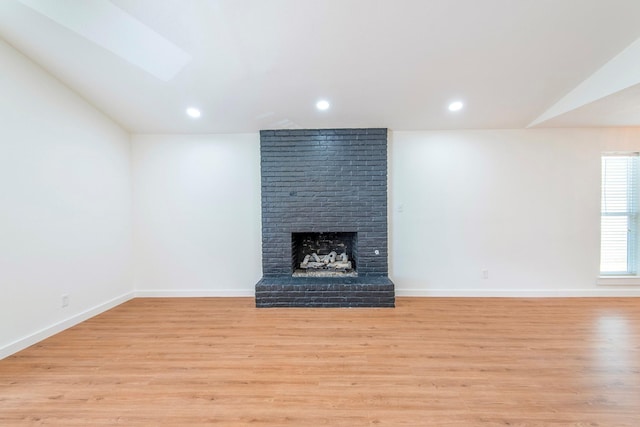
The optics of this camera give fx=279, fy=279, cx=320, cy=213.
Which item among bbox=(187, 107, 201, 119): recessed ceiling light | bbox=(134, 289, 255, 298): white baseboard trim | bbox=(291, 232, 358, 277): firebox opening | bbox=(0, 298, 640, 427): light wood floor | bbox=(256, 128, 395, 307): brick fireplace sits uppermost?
bbox=(187, 107, 201, 119): recessed ceiling light

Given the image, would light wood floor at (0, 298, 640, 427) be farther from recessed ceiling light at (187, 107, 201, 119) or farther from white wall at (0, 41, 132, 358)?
recessed ceiling light at (187, 107, 201, 119)

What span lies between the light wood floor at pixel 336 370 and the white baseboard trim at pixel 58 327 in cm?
9

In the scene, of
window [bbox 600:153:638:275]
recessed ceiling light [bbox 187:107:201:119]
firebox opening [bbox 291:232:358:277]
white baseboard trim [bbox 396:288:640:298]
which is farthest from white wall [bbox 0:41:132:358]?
window [bbox 600:153:638:275]

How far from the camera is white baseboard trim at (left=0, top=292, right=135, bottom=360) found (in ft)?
7.72

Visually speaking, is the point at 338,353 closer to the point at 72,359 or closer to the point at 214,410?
the point at 214,410

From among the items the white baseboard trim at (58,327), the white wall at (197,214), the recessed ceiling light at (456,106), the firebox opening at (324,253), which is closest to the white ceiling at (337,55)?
the recessed ceiling light at (456,106)

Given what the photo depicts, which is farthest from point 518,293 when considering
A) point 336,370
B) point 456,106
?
point 336,370

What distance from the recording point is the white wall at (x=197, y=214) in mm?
3865

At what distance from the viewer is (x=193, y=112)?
332cm

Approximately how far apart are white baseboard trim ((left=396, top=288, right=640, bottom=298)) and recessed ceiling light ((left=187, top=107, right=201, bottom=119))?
342 cm

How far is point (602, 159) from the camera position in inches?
145

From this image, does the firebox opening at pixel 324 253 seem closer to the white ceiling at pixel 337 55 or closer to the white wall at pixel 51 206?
the white ceiling at pixel 337 55

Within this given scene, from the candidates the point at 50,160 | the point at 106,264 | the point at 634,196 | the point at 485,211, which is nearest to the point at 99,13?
the point at 50,160

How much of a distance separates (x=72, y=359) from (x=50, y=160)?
1.87 metres
